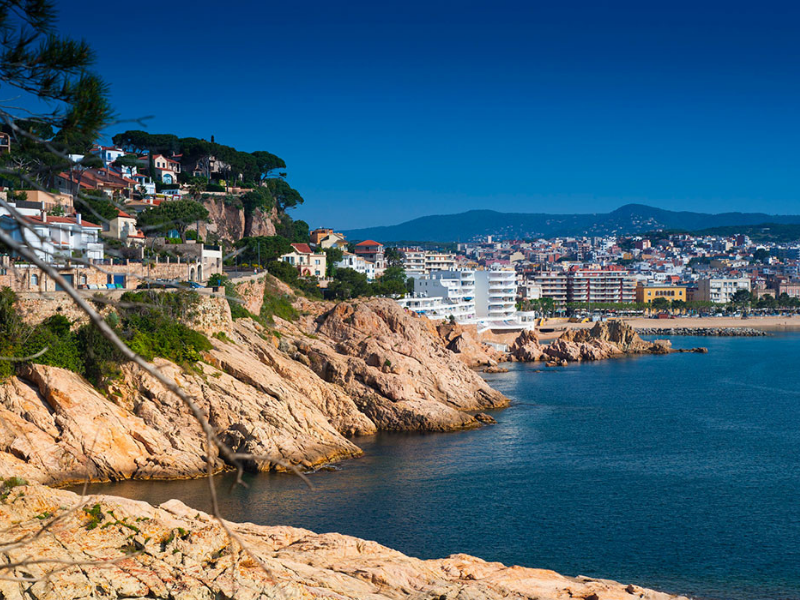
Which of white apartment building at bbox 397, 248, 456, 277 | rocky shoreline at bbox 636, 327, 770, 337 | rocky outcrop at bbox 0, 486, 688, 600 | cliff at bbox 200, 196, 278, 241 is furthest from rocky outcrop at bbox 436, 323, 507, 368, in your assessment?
white apartment building at bbox 397, 248, 456, 277

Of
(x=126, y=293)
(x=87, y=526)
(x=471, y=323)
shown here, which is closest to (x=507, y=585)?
(x=87, y=526)

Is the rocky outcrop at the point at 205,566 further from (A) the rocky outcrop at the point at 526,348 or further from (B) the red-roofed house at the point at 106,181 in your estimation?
(A) the rocky outcrop at the point at 526,348

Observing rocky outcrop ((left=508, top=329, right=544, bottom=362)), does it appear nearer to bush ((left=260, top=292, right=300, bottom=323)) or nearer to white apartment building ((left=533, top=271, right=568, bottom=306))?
bush ((left=260, top=292, right=300, bottom=323))

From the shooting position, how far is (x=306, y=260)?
55.8 m

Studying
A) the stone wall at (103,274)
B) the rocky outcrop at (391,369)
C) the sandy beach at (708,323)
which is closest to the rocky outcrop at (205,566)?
the stone wall at (103,274)

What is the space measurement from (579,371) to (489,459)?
→ 89.2 feet

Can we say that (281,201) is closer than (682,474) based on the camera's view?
No

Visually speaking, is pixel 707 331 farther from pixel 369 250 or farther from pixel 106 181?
pixel 106 181

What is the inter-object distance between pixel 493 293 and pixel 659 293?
5694 cm

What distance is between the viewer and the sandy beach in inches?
3613

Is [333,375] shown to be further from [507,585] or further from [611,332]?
[611,332]

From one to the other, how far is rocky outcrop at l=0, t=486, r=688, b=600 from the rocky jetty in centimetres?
4394

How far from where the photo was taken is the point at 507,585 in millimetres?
12141

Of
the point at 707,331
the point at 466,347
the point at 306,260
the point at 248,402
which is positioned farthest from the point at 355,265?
the point at 248,402
